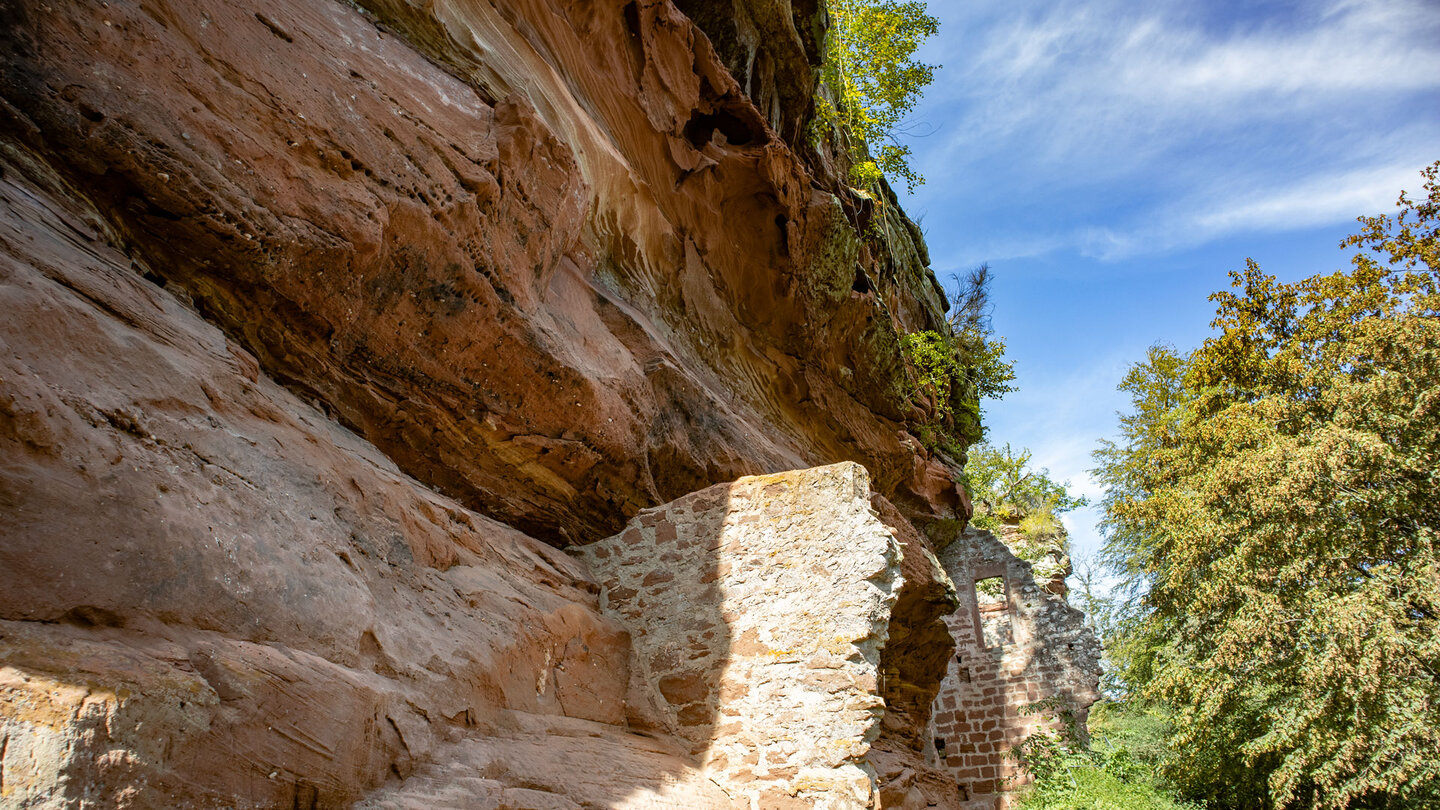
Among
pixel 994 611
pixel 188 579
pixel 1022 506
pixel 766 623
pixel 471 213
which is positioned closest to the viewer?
pixel 188 579

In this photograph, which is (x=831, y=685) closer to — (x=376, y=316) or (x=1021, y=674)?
(x=376, y=316)

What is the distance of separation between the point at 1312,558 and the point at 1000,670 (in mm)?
5193

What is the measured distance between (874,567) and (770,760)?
1.22 metres

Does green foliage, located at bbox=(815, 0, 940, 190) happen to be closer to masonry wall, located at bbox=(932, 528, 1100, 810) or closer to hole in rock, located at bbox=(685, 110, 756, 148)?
hole in rock, located at bbox=(685, 110, 756, 148)

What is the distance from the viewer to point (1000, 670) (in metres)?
13.5

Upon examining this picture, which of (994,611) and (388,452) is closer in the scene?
(388,452)

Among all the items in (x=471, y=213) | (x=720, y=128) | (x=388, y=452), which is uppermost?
(x=720, y=128)

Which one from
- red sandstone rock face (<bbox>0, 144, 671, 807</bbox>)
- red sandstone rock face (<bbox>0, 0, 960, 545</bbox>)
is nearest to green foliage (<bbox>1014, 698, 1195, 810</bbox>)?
red sandstone rock face (<bbox>0, 0, 960, 545</bbox>)

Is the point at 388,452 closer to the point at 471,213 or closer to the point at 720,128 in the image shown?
the point at 471,213

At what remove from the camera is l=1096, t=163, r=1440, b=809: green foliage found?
8.69m

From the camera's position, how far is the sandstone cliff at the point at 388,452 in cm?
223

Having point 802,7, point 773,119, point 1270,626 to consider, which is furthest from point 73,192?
point 1270,626

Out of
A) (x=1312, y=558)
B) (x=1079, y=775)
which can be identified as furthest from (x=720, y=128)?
(x=1079, y=775)

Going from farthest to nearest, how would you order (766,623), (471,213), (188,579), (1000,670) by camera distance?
(1000,670)
(766,623)
(471,213)
(188,579)
